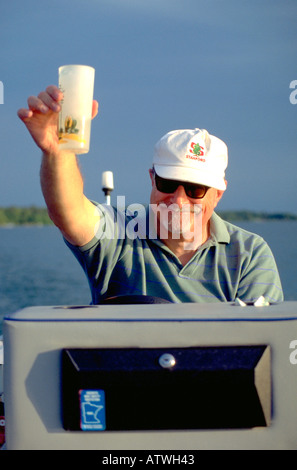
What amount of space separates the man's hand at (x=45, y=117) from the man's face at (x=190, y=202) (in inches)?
25.3

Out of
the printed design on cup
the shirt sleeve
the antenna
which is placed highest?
the printed design on cup

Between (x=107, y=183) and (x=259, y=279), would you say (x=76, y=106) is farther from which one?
(x=107, y=183)

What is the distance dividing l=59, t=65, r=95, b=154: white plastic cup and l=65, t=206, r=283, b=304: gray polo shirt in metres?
0.73

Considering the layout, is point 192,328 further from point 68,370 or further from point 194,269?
point 194,269

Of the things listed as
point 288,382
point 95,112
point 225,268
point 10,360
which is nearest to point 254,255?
point 225,268

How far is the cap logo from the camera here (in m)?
2.40

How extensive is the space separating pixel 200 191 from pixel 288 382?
113 centimetres

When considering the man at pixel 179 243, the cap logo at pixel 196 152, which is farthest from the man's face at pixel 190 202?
the cap logo at pixel 196 152

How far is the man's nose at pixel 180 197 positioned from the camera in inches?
93.3

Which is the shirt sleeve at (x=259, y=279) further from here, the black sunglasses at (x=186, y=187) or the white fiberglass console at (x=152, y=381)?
the white fiberglass console at (x=152, y=381)

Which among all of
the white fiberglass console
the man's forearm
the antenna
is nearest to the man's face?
the man's forearm

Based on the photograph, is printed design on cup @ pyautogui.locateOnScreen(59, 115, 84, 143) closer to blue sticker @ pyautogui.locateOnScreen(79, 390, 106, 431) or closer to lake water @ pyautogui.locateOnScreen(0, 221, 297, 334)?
blue sticker @ pyautogui.locateOnScreen(79, 390, 106, 431)

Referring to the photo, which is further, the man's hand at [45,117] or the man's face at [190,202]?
the man's face at [190,202]

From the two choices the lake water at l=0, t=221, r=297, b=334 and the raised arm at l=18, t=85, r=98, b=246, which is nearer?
the raised arm at l=18, t=85, r=98, b=246
